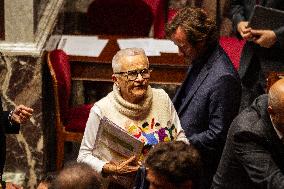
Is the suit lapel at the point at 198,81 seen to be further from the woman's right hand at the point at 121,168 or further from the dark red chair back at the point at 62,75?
the dark red chair back at the point at 62,75

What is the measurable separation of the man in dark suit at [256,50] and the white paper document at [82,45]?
1.25m

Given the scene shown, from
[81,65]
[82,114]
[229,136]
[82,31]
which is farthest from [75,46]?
[229,136]

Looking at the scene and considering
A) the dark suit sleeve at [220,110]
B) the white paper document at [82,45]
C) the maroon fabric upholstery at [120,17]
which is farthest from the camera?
the maroon fabric upholstery at [120,17]

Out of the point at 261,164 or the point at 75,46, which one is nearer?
the point at 261,164

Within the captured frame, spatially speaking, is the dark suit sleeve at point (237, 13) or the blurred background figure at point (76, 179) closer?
the blurred background figure at point (76, 179)

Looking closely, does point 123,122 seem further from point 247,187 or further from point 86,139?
point 247,187

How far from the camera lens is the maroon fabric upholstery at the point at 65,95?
4.24 metres

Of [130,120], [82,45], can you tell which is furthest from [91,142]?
[82,45]

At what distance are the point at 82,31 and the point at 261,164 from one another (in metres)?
4.23

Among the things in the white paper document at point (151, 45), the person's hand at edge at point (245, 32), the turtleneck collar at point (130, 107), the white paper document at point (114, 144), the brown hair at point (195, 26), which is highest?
the brown hair at point (195, 26)

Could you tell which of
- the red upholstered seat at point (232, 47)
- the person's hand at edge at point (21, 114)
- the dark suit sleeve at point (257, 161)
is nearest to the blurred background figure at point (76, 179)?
the dark suit sleeve at point (257, 161)

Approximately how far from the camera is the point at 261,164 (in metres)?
2.47

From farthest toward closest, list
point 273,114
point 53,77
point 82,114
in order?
point 82,114
point 53,77
point 273,114

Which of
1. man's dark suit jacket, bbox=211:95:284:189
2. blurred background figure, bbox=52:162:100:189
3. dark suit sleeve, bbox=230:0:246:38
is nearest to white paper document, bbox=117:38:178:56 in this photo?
dark suit sleeve, bbox=230:0:246:38
